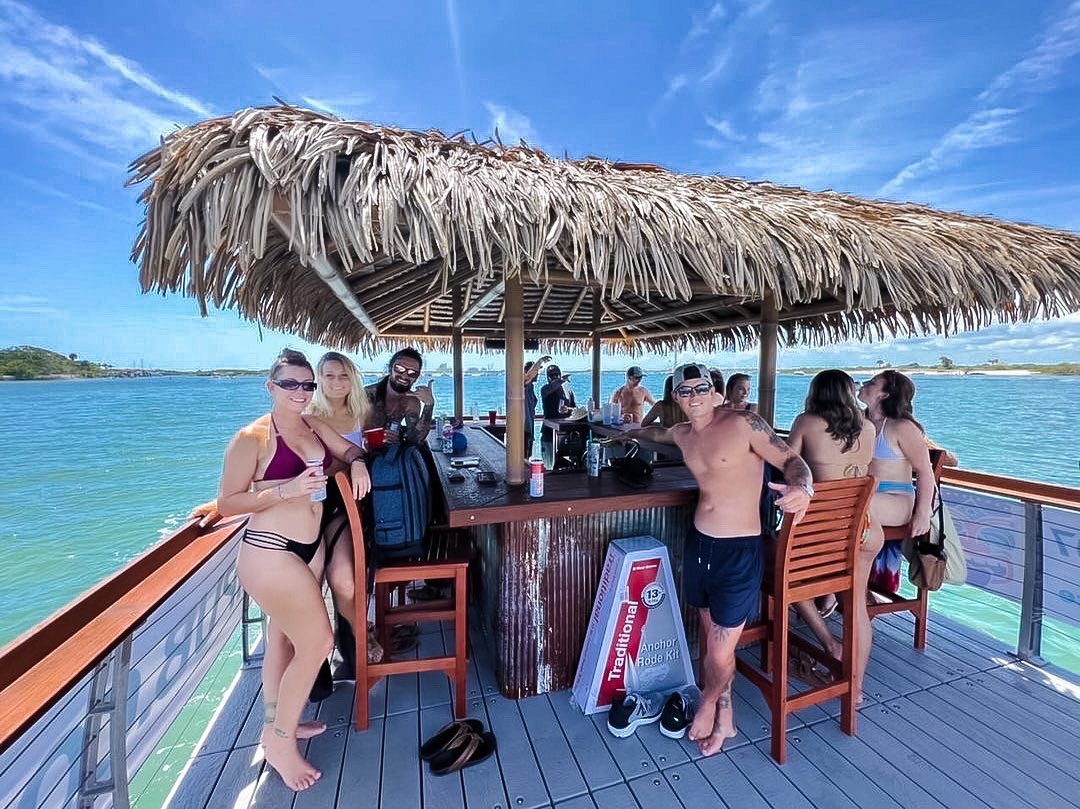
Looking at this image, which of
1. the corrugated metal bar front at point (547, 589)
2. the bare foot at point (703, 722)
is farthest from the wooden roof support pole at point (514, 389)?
the bare foot at point (703, 722)

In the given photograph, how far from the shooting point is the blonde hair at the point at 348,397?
218cm

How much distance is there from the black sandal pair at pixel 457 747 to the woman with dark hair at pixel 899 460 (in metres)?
2.15

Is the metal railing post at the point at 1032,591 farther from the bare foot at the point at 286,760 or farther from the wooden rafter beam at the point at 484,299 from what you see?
the bare foot at the point at 286,760

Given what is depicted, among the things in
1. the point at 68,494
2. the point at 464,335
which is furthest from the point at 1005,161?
the point at 68,494

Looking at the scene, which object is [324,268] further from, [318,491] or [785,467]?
[785,467]

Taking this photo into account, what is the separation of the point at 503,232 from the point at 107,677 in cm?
205

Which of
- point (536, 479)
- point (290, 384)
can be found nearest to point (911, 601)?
point (536, 479)

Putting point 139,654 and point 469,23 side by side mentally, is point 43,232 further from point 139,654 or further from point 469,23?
point 139,654

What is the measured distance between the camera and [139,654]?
5.15ft

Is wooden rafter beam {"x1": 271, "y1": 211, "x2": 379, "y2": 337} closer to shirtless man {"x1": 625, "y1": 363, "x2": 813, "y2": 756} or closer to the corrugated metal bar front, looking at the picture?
the corrugated metal bar front

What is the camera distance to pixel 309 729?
6.68 ft

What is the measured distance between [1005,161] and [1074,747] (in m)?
40.0

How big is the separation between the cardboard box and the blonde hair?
141cm

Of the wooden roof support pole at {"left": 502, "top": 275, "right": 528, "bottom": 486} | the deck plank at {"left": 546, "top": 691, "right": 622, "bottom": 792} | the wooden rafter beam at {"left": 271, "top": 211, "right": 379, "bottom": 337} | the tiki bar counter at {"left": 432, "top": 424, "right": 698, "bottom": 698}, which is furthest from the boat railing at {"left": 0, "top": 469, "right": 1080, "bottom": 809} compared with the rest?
the deck plank at {"left": 546, "top": 691, "right": 622, "bottom": 792}
